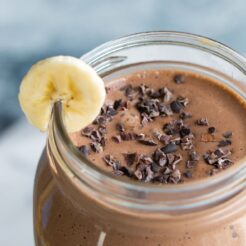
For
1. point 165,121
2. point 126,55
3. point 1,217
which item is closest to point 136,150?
point 165,121

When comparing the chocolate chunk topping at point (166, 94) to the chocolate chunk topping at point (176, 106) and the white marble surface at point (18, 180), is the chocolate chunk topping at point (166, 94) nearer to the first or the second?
the chocolate chunk topping at point (176, 106)

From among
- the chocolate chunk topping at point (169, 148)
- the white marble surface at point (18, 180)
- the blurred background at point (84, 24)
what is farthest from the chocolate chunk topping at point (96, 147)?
the blurred background at point (84, 24)

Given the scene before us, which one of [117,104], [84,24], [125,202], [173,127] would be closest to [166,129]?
[173,127]

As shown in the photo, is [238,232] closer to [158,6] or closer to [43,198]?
[43,198]

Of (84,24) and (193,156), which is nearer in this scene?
(193,156)

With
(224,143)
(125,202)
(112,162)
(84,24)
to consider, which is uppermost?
(84,24)

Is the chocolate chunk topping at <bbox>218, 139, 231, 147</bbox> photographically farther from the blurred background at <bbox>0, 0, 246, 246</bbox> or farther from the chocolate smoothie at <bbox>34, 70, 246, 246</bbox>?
the blurred background at <bbox>0, 0, 246, 246</bbox>

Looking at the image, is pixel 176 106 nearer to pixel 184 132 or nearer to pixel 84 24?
pixel 184 132
